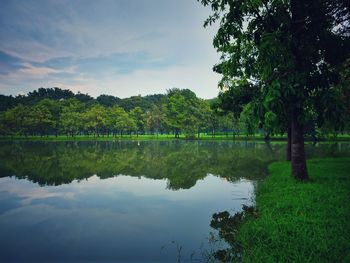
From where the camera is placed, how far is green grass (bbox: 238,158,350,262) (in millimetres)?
7266

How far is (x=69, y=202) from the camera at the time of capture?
1545 centimetres

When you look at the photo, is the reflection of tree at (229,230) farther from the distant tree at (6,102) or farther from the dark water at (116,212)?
the distant tree at (6,102)

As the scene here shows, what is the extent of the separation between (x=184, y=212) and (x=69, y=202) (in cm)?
642

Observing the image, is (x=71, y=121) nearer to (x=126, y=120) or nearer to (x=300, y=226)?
(x=126, y=120)

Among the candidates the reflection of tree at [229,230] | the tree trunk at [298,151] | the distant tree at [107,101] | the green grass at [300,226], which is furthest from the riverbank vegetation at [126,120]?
the reflection of tree at [229,230]

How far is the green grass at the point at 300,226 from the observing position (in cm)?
727

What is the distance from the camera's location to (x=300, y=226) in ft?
29.6

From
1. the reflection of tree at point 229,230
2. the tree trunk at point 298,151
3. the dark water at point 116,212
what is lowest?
the dark water at point 116,212

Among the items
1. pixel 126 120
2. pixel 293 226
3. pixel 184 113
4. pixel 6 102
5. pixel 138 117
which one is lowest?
pixel 293 226

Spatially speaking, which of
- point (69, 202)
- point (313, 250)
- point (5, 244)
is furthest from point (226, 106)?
point (5, 244)

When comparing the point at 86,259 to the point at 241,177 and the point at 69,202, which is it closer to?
the point at 69,202

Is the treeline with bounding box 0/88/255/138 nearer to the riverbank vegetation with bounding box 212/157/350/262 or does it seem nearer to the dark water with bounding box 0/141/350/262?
the dark water with bounding box 0/141/350/262

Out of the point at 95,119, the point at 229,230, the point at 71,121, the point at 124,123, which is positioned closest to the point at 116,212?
the point at 229,230

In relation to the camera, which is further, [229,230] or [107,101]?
[107,101]
